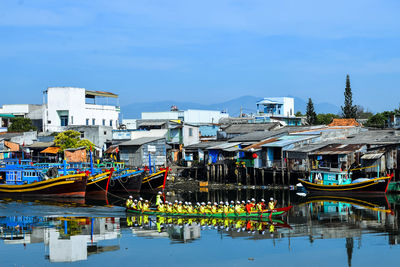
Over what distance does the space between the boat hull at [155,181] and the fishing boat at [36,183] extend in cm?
650

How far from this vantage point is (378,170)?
50.1 m

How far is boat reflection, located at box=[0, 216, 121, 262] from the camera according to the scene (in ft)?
97.1

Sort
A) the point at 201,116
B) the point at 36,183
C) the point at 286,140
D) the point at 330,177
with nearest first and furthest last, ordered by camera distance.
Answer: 1. the point at 330,177
2. the point at 36,183
3. the point at 286,140
4. the point at 201,116

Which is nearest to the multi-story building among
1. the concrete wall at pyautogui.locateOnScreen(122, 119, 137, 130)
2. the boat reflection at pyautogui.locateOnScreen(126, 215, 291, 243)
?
the concrete wall at pyautogui.locateOnScreen(122, 119, 137, 130)

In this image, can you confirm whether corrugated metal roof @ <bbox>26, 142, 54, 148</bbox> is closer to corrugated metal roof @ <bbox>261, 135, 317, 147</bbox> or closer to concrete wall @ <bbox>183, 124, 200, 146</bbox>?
concrete wall @ <bbox>183, 124, 200, 146</bbox>

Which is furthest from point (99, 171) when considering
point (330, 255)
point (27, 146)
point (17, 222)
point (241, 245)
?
point (330, 255)

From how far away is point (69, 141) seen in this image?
230ft

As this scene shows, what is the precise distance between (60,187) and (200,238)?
21399 millimetres

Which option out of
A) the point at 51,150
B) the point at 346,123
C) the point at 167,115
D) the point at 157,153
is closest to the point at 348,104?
the point at 346,123

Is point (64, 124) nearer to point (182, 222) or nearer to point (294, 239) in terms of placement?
point (182, 222)

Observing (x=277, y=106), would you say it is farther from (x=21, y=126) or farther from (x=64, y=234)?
(x=64, y=234)

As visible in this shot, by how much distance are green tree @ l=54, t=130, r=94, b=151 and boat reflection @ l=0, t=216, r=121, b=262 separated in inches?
1141

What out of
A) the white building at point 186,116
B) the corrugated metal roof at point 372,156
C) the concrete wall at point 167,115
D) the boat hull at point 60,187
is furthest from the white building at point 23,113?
the corrugated metal roof at point 372,156

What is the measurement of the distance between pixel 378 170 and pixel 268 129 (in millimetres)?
23744
